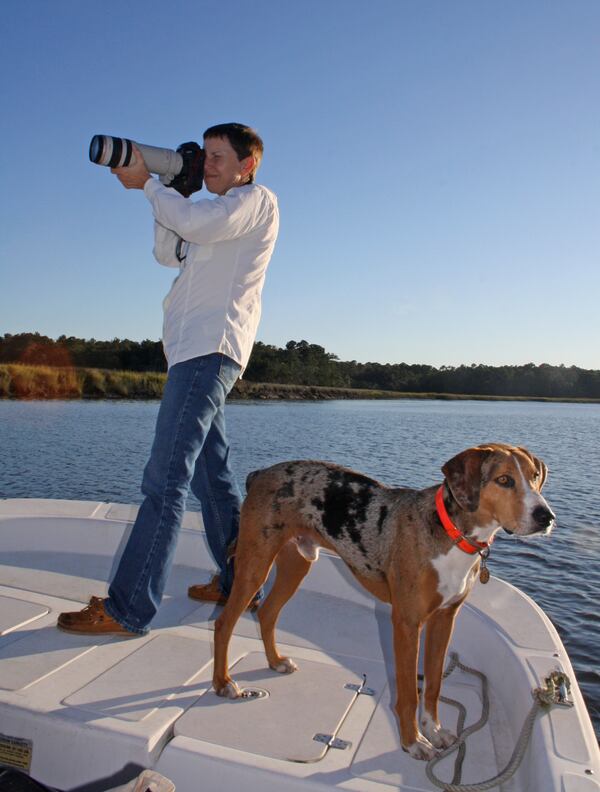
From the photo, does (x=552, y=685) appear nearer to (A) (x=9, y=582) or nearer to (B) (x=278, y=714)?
(B) (x=278, y=714)

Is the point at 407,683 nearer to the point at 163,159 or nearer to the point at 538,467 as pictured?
the point at 538,467

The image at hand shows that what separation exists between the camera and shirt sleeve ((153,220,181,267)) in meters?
0.26

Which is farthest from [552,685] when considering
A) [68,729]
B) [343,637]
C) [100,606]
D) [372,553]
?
[100,606]

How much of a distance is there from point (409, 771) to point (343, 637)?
1.15 meters

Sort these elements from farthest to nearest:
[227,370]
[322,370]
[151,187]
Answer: [322,370]
[227,370]
[151,187]

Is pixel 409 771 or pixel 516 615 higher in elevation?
pixel 516 615

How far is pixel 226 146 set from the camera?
3279mm

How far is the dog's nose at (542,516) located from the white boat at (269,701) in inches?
26.4

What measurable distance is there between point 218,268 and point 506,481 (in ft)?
5.74

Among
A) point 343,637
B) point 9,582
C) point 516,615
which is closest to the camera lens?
point 516,615

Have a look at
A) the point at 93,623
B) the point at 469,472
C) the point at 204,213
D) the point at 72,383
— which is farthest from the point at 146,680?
the point at 72,383

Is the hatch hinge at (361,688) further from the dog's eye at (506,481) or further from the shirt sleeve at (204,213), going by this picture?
the shirt sleeve at (204,213)

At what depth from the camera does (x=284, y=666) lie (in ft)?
9.81

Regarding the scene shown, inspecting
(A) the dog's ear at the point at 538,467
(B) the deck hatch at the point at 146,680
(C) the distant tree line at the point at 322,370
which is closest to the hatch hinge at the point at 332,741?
(B) the deck hatch at the point at 146,680
